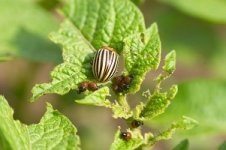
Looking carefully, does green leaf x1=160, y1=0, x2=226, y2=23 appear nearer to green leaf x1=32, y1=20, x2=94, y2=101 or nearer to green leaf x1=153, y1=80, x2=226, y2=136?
green leaf x1=153, y1=80, x2=226, y2=136

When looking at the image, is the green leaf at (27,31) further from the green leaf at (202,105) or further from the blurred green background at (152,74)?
the green leaf at (202,105)

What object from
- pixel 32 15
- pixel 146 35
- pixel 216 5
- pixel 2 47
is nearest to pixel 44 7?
pixel 32 15

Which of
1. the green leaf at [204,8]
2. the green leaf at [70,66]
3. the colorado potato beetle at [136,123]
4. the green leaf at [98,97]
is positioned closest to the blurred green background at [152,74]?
the green leaf at [204,8]

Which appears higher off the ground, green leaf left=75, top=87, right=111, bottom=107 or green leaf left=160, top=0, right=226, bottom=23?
green leaf left=160, top=0, right=226, bottom=23

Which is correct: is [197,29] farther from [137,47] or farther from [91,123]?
[137,47]

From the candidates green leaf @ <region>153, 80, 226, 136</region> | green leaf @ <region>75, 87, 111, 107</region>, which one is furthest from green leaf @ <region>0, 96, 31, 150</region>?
green leaf @ <region>153, 80, 226, 136</region>

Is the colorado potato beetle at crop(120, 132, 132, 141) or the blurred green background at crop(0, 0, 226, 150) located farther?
the blurred green background at crop(0, 0, 226, 150)

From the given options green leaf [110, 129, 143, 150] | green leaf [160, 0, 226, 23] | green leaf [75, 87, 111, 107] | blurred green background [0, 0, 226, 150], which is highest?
green leaf [160, 0, 226, 23]
